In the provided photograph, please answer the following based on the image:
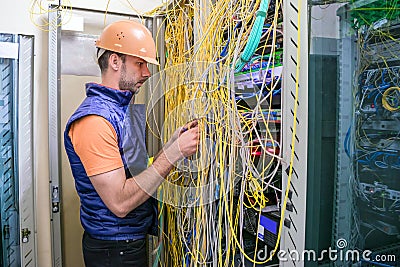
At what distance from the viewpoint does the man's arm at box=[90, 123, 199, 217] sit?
1177 millimetres

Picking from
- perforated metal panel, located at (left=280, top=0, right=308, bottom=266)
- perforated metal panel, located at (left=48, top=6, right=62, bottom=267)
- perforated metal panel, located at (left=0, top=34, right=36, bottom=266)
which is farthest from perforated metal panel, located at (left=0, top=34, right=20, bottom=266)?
perforated metal panel, located at (left=280, top=0, right=308, bottom=266)

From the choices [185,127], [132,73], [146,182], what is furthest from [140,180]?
[132,73]

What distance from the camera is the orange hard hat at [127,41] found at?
1398 mm

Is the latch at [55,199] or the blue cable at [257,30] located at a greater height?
the blue cable at [257,30]

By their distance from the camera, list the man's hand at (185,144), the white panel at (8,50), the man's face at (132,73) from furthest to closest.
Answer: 1. the white panel at (8,50)
2. the man's face at (132,73)
3. the man's hand at (185,144)

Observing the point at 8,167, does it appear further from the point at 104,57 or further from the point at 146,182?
the point at 146,182

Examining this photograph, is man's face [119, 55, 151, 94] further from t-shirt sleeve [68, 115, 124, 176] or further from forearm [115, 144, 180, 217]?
forearm [115, 144, 180, 217]

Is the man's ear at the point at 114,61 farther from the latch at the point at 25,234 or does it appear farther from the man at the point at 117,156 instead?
the latch at the point at 25,234

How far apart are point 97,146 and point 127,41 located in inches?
19.0

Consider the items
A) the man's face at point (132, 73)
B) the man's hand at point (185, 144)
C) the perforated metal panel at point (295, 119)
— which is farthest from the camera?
the man's face at point (132, 73)

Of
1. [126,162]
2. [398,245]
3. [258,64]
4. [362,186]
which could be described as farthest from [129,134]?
[398,245]

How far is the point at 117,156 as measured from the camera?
124 cm

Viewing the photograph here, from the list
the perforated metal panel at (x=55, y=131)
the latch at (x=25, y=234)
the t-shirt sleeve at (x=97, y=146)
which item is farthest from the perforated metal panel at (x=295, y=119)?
the latch at (x=25, y=234)

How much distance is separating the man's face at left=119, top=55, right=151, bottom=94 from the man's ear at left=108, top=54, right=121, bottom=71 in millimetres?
27
